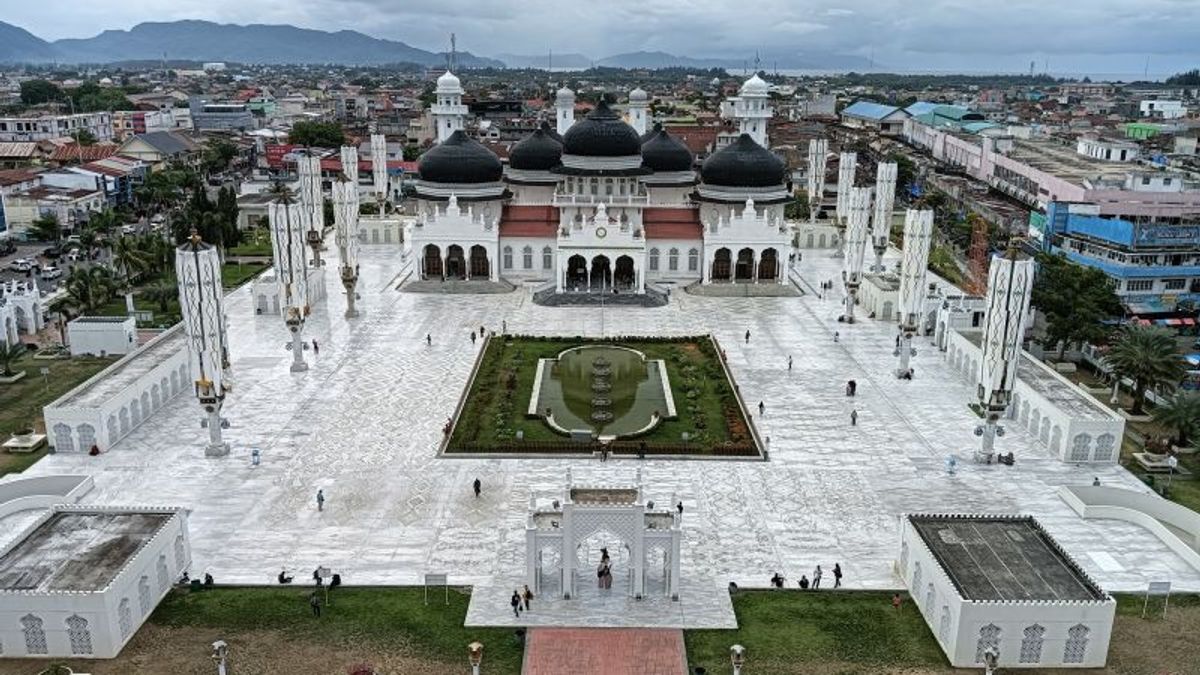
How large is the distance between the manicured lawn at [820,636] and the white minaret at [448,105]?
63177mm

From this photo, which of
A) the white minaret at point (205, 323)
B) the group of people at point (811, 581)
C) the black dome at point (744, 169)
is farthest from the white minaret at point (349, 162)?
the group of people at point (811, 581)

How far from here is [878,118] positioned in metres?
170

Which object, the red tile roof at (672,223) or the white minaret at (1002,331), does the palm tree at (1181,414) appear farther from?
the red tile roof at (672,223)

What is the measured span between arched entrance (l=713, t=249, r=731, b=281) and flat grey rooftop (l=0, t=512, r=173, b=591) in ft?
144

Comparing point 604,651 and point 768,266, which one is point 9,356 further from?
point 768,266

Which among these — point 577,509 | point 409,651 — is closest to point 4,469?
point 409,651

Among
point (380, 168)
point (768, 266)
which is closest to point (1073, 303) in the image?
point (768, 266)

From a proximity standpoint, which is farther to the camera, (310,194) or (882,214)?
(882,214)

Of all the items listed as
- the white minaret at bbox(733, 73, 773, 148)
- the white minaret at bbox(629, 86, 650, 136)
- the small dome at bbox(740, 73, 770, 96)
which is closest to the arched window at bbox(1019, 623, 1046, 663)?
the white minaret at bbox(733, 73, 773, 148)

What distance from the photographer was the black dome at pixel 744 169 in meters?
67.2

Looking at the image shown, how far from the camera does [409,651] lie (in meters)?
24.3

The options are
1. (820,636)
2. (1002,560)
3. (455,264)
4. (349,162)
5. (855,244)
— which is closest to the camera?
(820,636)

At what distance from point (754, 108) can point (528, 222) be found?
26534mm

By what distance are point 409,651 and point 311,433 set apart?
16.0 metres
